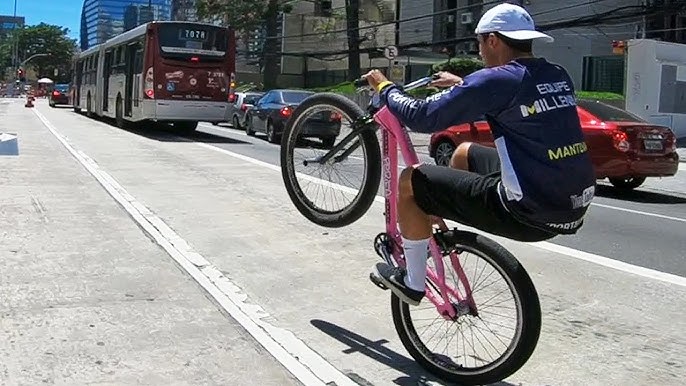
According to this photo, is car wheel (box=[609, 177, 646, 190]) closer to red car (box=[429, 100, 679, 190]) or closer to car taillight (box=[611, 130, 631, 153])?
red car (box=[429, 100, 679, 190])

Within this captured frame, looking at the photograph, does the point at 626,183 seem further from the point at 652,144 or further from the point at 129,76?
the point at 129,76

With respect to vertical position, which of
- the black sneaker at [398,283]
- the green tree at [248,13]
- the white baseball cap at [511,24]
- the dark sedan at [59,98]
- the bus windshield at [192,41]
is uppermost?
the green tree at [248,13]

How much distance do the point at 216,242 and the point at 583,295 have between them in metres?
3.45

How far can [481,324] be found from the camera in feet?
13.5

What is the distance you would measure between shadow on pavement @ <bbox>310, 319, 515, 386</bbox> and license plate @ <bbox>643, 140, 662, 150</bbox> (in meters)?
9.19

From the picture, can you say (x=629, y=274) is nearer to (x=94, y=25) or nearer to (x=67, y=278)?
(x=67, y=278)

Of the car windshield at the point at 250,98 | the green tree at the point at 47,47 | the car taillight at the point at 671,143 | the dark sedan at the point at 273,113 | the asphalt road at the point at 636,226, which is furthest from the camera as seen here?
the green tree at the point at 47,47

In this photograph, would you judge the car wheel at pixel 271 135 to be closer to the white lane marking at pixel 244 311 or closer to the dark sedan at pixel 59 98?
the white lane marking at pixel 244 311

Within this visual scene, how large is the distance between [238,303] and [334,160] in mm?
1278

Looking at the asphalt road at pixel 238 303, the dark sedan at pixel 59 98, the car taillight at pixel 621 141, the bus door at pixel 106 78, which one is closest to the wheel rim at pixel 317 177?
the asphalt road at pixel 238 303

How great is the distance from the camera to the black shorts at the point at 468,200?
3762 millimetres

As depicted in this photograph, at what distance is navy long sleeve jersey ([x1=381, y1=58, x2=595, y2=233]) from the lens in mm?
3553

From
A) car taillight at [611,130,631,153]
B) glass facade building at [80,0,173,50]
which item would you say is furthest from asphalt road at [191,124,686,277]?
glass facade building at [80,0,173,50]

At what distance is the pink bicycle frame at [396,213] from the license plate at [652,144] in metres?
9.38
